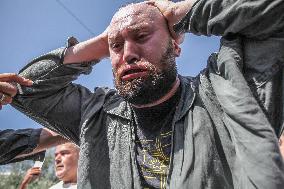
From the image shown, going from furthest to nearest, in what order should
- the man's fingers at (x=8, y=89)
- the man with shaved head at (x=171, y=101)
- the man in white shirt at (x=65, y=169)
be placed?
the man in white shirt at (x=65, y=169), the man's fingers at (x=8, y=89), the man with shaved head at (x=171, y=101)

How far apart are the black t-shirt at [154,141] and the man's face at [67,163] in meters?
2.94

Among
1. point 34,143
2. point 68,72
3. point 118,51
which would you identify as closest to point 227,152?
point 118,51

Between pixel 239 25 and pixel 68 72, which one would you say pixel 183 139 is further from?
pixel 68 72

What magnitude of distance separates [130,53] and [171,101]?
0.42 meters

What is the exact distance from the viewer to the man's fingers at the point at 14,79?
2812mm

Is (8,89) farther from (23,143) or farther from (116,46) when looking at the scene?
(116,46)

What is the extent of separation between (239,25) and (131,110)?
96 cm

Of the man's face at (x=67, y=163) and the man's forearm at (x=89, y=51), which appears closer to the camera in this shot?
the man's forearm at (x=89, y=51)

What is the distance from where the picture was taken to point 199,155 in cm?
207

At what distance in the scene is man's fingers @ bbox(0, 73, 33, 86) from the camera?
2812 mm

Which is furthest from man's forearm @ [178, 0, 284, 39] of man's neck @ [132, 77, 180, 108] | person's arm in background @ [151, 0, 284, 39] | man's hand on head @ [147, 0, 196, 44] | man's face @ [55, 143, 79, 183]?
man's face @ [55, 143, 79, 183]

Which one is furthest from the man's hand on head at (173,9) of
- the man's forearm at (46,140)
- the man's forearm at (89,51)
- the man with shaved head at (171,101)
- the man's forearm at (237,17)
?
the man's forearm at (46,140)

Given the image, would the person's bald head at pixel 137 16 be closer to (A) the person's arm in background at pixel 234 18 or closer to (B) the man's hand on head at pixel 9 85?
(A) the person's arm in background at pixel 234 18

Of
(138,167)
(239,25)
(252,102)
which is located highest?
(239,25)
